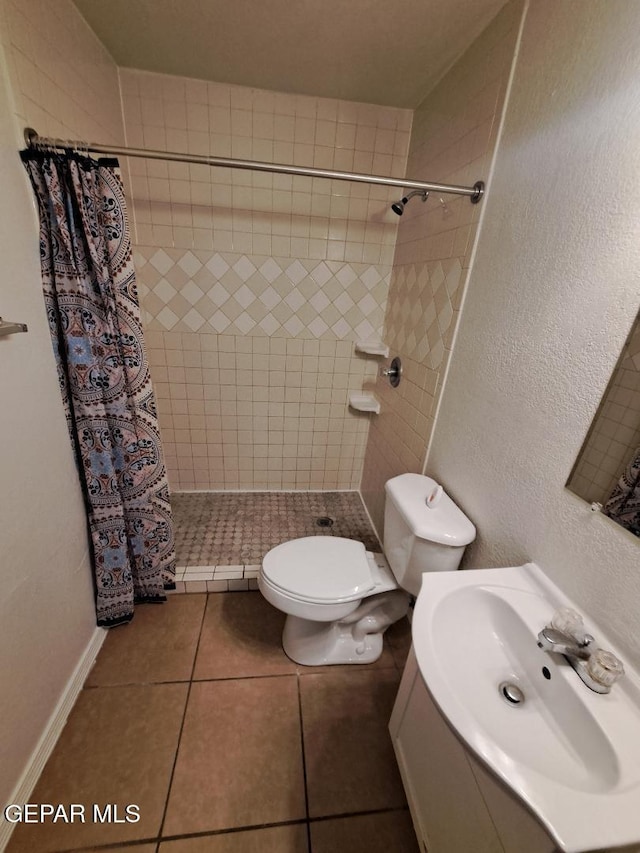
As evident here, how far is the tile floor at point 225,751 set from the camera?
964 mm

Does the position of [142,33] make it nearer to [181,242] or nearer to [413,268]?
[181,242]

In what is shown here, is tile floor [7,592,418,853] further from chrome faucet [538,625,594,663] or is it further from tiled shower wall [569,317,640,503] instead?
tiled shower wall [569,317,640,503]

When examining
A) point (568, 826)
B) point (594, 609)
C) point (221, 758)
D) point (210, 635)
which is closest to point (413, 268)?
point (594, 609)

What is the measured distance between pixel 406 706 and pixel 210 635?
87cm

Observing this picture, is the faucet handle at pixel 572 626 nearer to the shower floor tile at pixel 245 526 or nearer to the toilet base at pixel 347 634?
the toilet base at pixel 347 634

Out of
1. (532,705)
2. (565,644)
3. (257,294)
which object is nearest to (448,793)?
(532,705)

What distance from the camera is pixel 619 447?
28.9 inches

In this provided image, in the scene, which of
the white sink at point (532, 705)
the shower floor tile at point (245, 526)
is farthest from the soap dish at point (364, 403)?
the white sink at point (532, 705)

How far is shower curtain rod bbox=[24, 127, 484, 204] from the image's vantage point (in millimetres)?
968

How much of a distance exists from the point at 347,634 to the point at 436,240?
1704 mm

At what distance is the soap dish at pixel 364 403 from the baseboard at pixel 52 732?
165 centimetres

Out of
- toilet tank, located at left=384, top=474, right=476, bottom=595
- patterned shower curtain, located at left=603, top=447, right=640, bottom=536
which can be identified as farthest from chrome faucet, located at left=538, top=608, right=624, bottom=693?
toilet tank, located at left=384, top=474, right=476, bottom=595

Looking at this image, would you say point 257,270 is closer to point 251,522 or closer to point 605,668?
point 251,522

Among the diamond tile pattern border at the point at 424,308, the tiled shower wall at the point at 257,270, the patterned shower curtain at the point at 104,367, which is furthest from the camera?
the tiled shower wall at the point at 257,270
